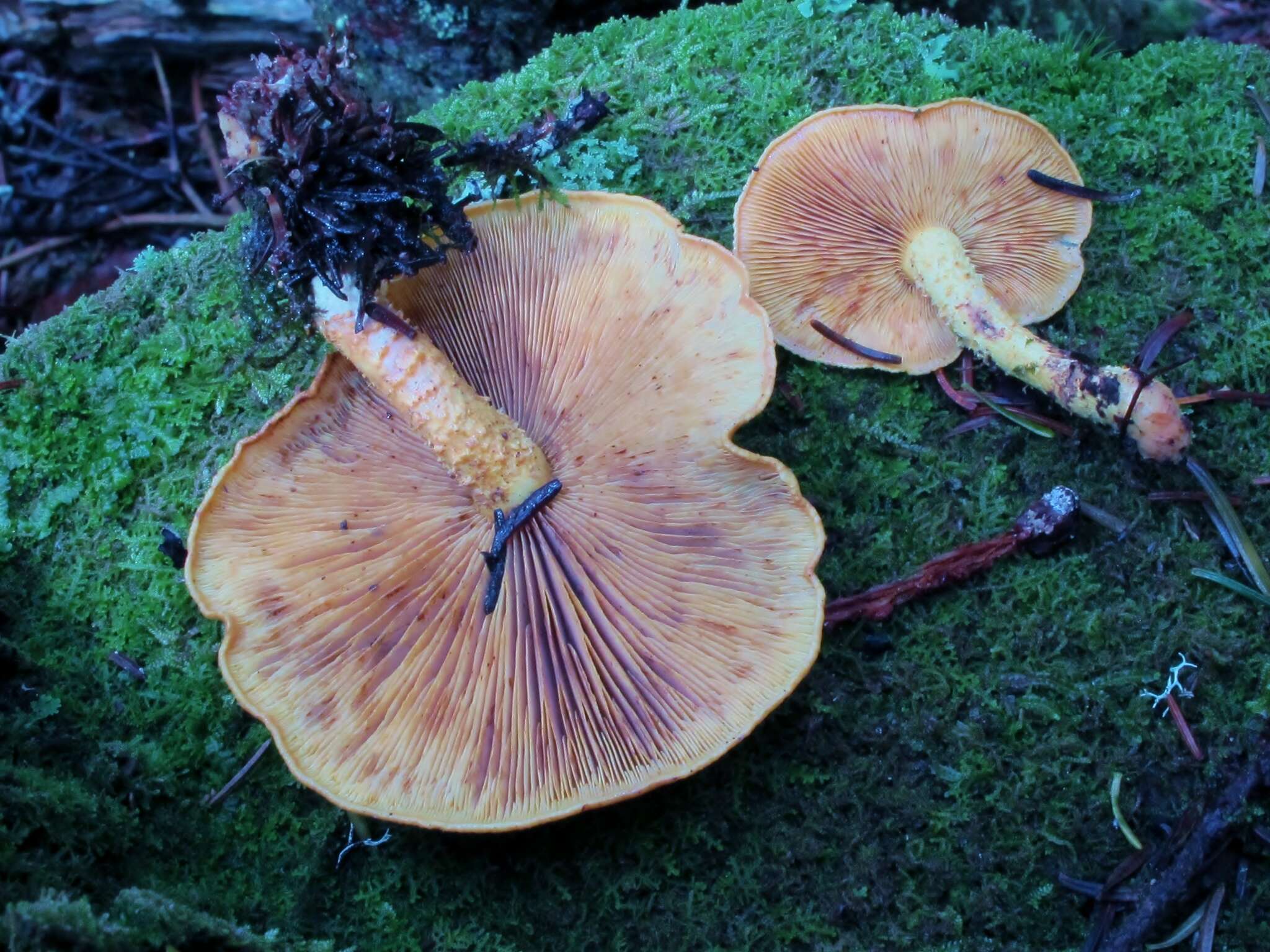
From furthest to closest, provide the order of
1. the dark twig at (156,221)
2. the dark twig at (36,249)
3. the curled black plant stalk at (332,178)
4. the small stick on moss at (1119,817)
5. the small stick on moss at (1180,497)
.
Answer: the dark twig at (156,221) → the dark twig at (36,249) → the small stick on moss at (1180,497) → the small stick on moss at (1119,817) → the curled black plant stalk at (332,178)

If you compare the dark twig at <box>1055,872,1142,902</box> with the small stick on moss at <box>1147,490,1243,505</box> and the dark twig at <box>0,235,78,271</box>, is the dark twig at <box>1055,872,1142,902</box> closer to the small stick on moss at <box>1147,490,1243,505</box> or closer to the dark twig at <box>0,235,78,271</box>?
the small stick on moss at <box>1147,490,1243,505</box>

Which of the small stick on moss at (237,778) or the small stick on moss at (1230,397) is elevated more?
the small stick on moss at (1230,397)

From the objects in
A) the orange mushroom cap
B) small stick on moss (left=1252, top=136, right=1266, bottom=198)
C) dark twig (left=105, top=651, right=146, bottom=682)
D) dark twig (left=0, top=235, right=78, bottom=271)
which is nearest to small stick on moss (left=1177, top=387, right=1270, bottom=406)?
the orange mushroom cap

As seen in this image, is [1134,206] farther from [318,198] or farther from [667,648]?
[318,198]

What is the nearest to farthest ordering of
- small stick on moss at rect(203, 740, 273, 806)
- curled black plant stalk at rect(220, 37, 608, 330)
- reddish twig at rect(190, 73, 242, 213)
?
1. curled black plant stalk at rect(220, 37, 608, 330)
2. small stick on moss at rect(203, 740, 273, 806)
3. reddish twig at rect(190, 73, 242, 213)

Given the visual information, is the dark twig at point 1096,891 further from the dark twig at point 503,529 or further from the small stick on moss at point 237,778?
the small stick on moss at point 237,778

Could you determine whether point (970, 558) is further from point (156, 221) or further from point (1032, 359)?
point (156, 221)

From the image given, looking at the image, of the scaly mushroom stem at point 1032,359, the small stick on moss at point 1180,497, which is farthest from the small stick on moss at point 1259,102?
the small stick on moss at point 1180,497

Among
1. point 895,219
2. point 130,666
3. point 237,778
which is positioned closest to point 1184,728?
point 895,219
